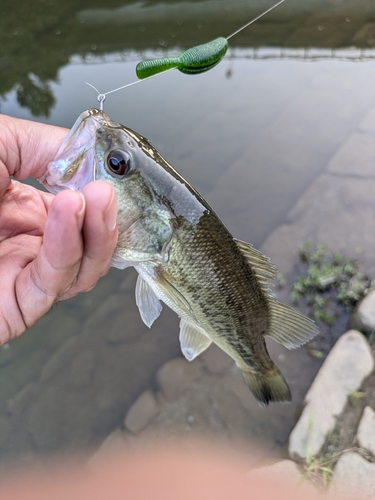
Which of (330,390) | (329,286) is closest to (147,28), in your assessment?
(329,286)

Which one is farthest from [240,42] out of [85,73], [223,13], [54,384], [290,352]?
[54,384]

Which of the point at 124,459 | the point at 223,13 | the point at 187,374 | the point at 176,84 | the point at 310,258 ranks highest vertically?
the point at 223,13

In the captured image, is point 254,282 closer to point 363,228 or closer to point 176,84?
point 363,228

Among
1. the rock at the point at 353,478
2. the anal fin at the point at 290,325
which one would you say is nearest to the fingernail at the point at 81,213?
the anal fin at the point at 290,325

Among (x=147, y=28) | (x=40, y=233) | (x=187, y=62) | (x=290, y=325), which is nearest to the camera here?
(x=187, y=62)

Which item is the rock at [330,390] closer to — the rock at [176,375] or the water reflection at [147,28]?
the rock at [176,375]

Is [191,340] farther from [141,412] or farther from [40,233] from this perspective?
[141,412]

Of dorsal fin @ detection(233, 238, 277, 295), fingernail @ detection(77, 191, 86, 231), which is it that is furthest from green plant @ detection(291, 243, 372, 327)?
fingernail @ detection(77, 191, 86, 231)
